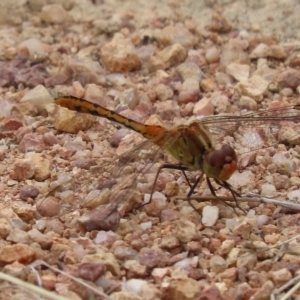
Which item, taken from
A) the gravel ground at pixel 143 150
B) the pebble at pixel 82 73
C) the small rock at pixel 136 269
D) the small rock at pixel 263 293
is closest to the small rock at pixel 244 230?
the gravel ground at pixel 143 150

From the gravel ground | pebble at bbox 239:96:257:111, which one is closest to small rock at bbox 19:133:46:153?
the gravel ground

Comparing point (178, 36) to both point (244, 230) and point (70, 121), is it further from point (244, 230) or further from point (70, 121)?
point (244, 230)

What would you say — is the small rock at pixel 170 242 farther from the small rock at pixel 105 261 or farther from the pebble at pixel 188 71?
the pebble at pixel 188 71

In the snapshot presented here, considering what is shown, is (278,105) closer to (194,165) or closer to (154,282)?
(194,165)

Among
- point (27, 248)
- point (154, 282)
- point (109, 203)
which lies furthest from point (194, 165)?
point (27, 248)

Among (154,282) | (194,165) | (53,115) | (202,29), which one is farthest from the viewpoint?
(202,29)

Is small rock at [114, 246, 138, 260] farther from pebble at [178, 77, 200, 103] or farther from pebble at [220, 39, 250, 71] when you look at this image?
pebble at [220, 39, 250, 71]

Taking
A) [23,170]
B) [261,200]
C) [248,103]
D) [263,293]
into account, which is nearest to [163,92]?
[248,103]
